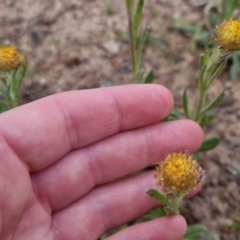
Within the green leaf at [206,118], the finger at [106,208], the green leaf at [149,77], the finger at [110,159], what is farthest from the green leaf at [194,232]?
the green leaf at [149,77]

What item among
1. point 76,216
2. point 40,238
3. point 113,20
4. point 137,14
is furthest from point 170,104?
point 113,20

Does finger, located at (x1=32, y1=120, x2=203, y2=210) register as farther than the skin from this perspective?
Yes

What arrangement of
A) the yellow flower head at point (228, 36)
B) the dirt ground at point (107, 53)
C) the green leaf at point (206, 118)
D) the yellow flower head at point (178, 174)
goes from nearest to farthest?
the yellow flower head at point (178, 174) < the yellow flower head at point (228, 36) < the green leaf at point (206, 118) < the dirt ground at point (107, 53)

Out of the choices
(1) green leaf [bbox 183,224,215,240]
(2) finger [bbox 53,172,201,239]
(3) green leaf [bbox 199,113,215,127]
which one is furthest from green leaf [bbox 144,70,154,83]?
(1) green leaf [bbox 183,224,215,240]

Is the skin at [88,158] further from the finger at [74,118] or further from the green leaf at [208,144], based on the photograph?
the green leaf at [208,144]

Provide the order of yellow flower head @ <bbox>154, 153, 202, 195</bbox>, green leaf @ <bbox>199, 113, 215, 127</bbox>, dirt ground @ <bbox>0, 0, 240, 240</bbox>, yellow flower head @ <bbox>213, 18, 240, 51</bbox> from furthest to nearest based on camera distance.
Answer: dirt ground @ <bbox>0, 0, 240, 240</bbox> → green leaf @ <bbox>199, 113, 215, 127</bbox> → yellow flower head @ <bbox>213, 18, 240, 51</bbox> → yellow flower head @ <bbox>154, 153, 202, 195</bbox>

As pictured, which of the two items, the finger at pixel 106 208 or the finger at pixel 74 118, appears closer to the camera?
the finger at pixel 74 118

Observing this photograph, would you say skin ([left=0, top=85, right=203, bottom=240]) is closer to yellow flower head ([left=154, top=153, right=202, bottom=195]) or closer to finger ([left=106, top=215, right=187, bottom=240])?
finger ([left=106, top=215, right=187, bottom=240])

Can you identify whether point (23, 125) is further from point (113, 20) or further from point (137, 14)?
point (113, 20)
